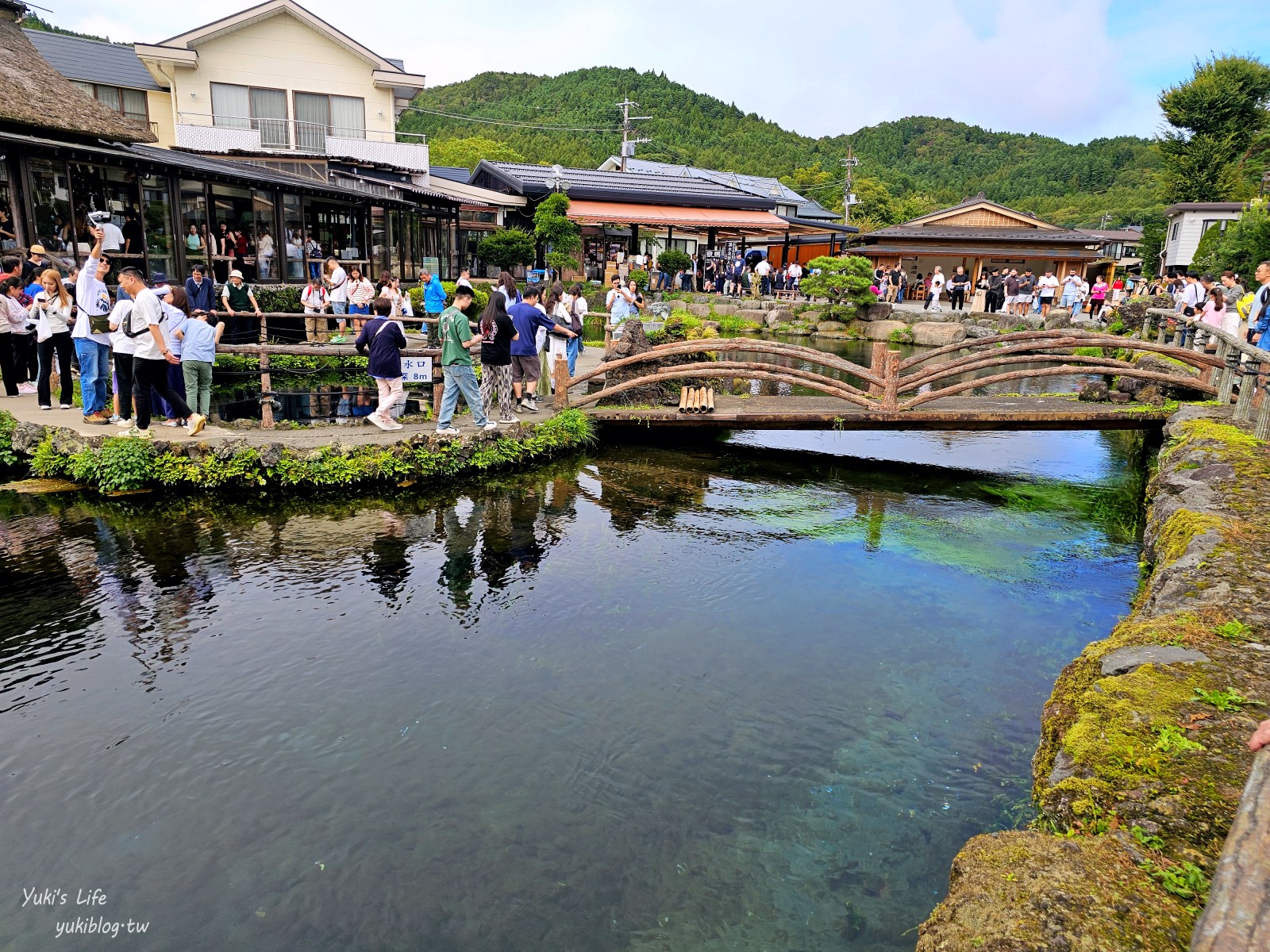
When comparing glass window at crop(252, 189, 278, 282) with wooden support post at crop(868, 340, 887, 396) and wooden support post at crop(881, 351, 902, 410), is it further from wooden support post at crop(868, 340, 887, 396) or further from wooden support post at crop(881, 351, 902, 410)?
wooden support post at crop(881, 351, 902, 410)

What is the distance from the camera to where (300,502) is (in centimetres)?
866

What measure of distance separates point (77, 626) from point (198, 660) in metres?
1.17

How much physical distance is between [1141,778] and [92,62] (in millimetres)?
32132

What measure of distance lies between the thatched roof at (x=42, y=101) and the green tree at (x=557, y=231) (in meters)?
11.8

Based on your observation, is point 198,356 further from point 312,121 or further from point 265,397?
point 312,121

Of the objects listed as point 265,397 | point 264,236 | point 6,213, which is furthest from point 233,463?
point 264,236

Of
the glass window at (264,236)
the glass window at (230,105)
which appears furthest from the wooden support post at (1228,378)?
the glass window at (230,105)

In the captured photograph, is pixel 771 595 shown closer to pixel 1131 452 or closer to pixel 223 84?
pixel 1131 452

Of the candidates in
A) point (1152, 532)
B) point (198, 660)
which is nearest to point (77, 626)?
point (198, 660)

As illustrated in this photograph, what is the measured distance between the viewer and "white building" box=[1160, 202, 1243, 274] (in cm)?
3209

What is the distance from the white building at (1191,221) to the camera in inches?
1264

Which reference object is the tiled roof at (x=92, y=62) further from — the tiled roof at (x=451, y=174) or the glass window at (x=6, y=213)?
the glass window at (x=6, y=213)

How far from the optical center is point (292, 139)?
985 inches

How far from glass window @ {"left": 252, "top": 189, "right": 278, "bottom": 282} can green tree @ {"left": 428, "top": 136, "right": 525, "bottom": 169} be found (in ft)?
122
